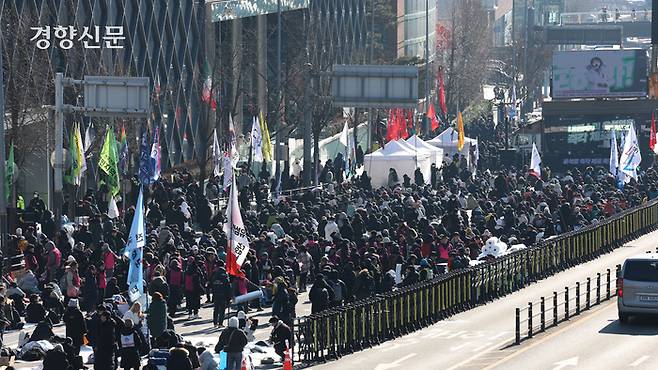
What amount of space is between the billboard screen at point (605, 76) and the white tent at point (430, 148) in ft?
65.9

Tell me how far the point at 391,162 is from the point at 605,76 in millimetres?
26543

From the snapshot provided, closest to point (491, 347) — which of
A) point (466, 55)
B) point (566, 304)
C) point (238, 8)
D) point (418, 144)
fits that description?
point (566, 304)

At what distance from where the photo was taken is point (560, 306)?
3669cm

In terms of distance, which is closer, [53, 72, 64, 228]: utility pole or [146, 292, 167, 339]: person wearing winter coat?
[146, 292, 167, 339]: person wearing winter coat

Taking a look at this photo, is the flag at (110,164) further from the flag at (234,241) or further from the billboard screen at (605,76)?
the billboard screen at (605,76)

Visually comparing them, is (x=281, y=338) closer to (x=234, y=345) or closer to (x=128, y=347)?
(x=128, y=347)

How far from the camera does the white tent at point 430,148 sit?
220 ft

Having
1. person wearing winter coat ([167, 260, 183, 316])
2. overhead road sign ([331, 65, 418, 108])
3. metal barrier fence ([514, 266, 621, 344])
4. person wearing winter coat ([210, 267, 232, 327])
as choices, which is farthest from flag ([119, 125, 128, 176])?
person wearing winter coat ([210, 267, 232, 327])

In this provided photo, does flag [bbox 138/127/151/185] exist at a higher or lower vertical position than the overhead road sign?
lower

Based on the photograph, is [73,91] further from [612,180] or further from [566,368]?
[566,368]

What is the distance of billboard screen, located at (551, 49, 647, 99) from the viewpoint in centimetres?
8806

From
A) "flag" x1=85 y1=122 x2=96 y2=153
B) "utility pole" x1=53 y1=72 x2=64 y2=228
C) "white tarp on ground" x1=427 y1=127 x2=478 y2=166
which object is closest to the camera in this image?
"utility pole" x1=53 y1=72 x2=64 y2=228

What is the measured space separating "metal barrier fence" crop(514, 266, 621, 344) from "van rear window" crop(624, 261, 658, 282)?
59.4 inches

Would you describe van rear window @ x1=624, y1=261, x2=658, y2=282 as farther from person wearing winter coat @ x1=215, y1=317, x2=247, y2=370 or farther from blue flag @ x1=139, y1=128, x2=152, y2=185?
blue flag @ x1=139, y1=128, x2=152, y2=185
